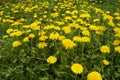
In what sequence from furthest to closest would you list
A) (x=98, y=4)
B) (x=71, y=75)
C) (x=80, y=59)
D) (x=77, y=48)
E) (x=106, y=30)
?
(x=98, y=4), (x=106, y=30), (x=77, y=48), (x=80, y=59), (x=71, y=75)

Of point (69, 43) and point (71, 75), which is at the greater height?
point (69, 43)

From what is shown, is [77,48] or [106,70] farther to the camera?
[77,48]

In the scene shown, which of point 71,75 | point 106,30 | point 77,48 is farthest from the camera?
point 106,30

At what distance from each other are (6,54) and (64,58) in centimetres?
106

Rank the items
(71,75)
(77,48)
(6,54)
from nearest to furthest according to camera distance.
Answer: (71,75), (77,48), (6,54)

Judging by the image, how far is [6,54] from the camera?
3826 mm

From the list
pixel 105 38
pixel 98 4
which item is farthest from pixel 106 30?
pixel 98 4

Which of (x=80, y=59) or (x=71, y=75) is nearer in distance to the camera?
(x=71, y=75)

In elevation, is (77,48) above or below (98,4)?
above

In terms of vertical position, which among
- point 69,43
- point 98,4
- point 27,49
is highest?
point 69,43

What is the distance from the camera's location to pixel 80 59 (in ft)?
10.6

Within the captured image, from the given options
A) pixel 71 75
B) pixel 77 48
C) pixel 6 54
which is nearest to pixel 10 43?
pixel 6 54

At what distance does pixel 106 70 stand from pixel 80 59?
35 cm

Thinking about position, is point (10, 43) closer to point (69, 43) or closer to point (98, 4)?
point (69, 43)
